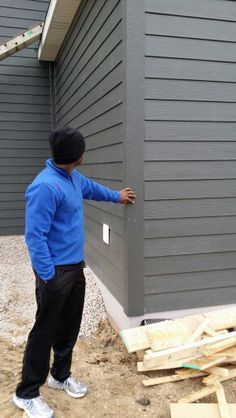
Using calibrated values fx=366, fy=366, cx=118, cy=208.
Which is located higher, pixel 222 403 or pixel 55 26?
pixel 55 26

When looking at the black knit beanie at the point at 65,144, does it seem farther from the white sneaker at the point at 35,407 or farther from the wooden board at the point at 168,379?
the wooden board at the point at 168,379

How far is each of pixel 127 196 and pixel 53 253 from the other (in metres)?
0.86

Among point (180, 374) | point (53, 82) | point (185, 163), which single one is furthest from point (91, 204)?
point (53, 82)

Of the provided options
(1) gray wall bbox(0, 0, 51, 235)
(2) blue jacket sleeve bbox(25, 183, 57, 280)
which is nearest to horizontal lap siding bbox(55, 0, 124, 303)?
(2) blue jacket sleeve bbox(25, 183, 57, 280)

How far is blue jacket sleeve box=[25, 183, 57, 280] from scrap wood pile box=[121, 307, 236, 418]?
1057mm

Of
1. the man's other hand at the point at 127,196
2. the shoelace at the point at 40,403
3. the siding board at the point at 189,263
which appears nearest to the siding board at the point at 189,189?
the man's other hand at the point at 127,196

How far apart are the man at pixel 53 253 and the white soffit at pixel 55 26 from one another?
3177 millimetres

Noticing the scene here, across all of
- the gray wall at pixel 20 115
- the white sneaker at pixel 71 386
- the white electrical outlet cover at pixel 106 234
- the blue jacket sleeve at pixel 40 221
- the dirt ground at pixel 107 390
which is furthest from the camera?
the gray wall at pixel 20 115

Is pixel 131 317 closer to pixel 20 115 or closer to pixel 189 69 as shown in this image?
pixel 189 69

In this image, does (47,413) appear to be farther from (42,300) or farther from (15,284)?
(15,284)

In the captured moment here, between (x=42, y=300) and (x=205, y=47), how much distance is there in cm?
224

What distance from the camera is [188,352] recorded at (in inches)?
100.0

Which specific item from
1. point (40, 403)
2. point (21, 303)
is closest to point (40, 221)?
point (40, 403)

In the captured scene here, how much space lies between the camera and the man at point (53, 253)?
2027 mm
